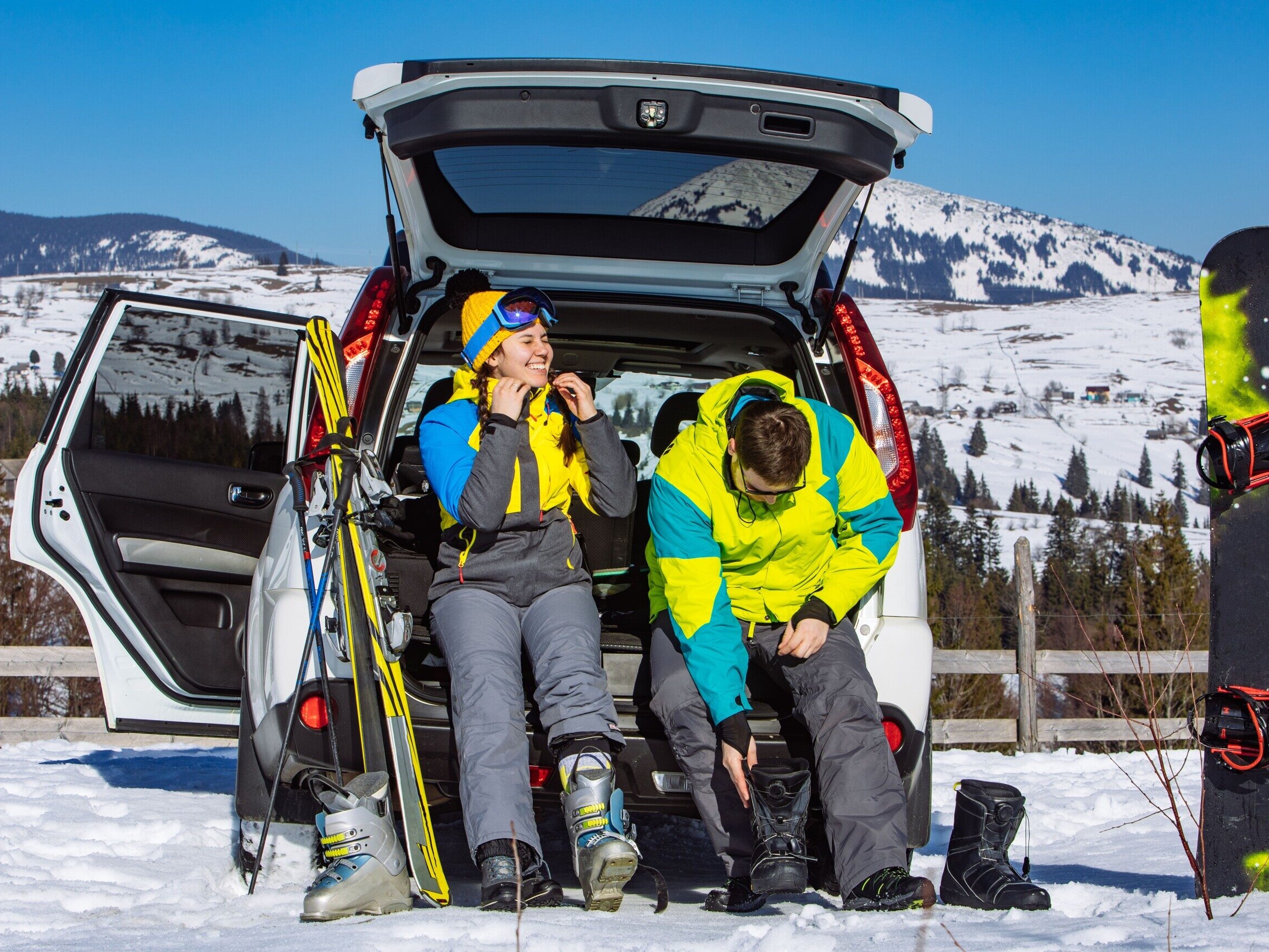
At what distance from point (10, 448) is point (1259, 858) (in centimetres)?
3198

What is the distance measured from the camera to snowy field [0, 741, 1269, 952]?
2133 millimetres

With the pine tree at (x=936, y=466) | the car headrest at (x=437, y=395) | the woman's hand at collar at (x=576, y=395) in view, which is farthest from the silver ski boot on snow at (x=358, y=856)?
the pine tree at (x=936, y=466)

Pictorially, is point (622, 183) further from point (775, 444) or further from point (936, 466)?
point (936, 466)

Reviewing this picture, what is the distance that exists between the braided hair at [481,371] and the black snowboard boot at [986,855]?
4.55 feet

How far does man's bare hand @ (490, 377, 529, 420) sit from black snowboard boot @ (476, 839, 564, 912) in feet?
3.56

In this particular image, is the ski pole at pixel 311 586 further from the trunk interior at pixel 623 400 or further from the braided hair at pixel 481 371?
the braided hair at pixel 481 371

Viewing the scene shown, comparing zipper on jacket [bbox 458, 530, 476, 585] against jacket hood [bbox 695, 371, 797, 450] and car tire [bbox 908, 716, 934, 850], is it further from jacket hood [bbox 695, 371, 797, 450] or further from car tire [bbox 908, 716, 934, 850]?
car tire [bbox 908, 716, 934, 850]

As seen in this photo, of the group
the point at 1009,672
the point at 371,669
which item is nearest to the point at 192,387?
the point at 371,669

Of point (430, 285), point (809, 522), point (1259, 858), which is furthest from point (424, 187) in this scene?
point (1259, 858)

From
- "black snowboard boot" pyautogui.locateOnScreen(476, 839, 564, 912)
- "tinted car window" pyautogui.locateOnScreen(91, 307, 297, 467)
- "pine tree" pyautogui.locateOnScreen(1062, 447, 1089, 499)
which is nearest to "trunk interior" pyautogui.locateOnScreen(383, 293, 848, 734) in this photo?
"black snowboard boot" pyautogui.locateOnScreen(476, 839, 564, 912)

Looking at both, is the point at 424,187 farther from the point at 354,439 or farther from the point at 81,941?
the point at 81,941

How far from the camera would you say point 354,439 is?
2836 mm

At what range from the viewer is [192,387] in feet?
13.2

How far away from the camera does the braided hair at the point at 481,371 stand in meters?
3.07
